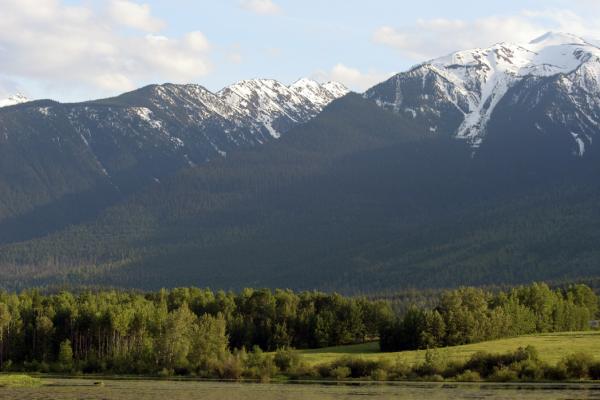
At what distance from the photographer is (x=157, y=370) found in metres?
155

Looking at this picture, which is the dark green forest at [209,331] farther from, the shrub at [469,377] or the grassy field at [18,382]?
the shrub at [469,377]

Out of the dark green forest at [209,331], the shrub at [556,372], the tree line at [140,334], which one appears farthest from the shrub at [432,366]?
the tree line at [140,334]

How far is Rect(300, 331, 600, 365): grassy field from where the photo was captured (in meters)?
142

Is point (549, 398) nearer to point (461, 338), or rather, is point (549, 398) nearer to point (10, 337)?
point (461, 338)

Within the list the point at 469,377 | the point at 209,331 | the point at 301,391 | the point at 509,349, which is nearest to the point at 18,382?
the point at 209,331

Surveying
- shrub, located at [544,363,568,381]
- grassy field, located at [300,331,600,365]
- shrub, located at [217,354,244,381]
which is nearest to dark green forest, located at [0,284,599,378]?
shrub, located at [217,354,244,381]

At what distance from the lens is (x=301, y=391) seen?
396 ft

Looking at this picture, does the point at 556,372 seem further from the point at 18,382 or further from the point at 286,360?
the point at 18,382

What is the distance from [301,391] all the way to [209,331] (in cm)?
4537

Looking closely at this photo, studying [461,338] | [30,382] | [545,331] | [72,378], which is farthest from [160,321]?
[545,331]

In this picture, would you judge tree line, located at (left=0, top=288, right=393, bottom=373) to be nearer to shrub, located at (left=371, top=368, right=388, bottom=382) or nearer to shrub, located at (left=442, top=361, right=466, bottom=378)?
shrub, located at (left=371, top=368, right=388, bottom=382)

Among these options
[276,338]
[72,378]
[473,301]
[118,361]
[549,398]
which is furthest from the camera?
[276,338]

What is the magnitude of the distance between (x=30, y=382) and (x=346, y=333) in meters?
73.2

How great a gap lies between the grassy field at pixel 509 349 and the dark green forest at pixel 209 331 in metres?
5.45
